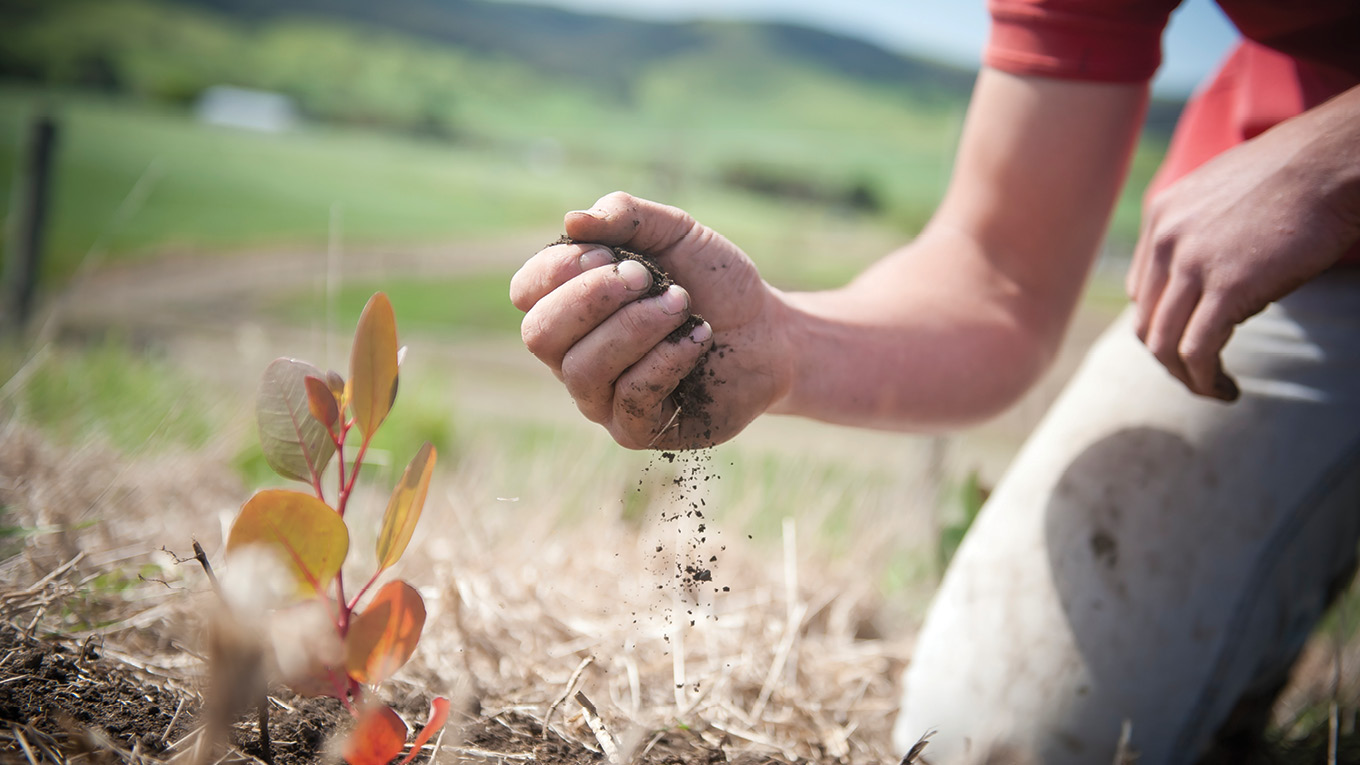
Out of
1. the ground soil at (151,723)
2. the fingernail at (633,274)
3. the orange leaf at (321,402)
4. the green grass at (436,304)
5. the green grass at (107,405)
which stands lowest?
the green grass at (436,304)

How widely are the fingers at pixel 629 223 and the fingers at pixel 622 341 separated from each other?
74 mm

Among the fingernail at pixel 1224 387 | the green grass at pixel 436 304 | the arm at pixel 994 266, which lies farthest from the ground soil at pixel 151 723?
the green grass at pixel 436 304

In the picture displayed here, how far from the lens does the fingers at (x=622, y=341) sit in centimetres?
68

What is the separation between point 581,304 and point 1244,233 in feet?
2.46

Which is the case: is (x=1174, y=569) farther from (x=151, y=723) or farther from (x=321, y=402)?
(x=151, y=723)

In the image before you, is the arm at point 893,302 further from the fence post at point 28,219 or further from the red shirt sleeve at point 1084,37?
the fence post at point 28,219

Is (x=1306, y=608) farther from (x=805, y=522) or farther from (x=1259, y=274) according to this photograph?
(x=805, y=522)

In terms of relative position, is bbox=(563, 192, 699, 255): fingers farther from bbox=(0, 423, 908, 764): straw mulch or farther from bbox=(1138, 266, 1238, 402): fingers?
bbox=(1138, 266, 1238, 402): fingers

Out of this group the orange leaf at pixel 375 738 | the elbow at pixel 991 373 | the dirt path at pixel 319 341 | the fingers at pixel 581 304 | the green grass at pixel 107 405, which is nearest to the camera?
the orange leaf at pixel 375 738

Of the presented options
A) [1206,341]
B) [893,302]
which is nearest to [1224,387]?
[1206,341]

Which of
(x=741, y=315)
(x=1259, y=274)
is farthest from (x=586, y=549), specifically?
(x=1259, y=274)

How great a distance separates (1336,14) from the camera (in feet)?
3.38

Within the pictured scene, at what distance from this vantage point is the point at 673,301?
691 millimetres

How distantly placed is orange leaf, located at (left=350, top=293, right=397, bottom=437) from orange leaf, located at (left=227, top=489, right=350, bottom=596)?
76 millimetres
